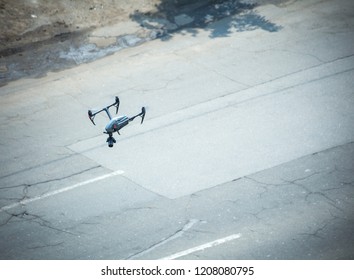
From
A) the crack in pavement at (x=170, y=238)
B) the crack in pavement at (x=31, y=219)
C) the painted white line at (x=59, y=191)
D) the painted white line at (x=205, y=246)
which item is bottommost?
the painted white line at (x=205, y=246)

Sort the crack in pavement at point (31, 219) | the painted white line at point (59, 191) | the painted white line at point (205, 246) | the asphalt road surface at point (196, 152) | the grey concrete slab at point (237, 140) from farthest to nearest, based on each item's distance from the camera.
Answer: the grey concrete slab at point (237, 140) < the painted white line at point (59, 191) < the crack in pavement at point (31, 219) < the asphalt road surface at point (196, 152) < the painted white line at point (205, 246)

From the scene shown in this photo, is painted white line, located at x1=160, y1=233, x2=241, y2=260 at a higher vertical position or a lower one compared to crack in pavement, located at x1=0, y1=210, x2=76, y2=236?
lower

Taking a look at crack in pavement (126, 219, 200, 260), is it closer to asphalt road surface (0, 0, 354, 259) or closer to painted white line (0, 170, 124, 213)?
asphalt road surface (0, 0, 354, 259)

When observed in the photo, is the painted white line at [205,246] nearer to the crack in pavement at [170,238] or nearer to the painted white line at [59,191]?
the crack in pavement at [170,238]

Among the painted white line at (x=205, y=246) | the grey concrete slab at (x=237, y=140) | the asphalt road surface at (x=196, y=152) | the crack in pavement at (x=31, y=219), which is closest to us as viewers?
the painted white line at (x=205, y=246)

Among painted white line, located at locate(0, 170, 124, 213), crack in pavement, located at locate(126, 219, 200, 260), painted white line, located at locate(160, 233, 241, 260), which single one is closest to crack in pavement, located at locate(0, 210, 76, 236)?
painted white line, located at locate(0, 170, 124, 213)

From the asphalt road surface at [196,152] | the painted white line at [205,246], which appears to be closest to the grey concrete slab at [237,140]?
the asphalt road surface at [196,152]

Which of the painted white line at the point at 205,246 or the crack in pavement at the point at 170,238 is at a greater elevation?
the crack in pavement at the point at 170,238

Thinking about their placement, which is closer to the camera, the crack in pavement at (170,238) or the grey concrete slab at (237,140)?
the crack in pavement at (170,238)
